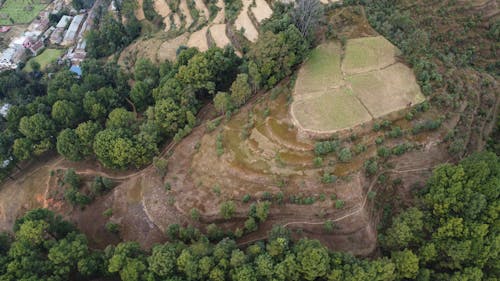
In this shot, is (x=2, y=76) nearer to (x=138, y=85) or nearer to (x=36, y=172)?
(x=36, y=172)

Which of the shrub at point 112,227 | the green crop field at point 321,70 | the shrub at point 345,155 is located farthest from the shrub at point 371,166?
the shrub at point 112,227

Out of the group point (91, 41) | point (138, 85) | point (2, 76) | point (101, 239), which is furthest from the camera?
point (91, 41)

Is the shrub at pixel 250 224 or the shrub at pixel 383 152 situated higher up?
the shrub at pixel 383 152

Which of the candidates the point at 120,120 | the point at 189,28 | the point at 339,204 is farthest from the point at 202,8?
the point at 339,204

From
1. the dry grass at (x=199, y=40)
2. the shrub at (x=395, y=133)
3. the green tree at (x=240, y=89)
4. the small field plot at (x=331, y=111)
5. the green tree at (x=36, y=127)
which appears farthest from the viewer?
the dry grass at (x=199, y=40)

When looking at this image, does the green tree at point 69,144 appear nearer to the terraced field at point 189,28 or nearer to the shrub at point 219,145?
the shrub at point 219,145

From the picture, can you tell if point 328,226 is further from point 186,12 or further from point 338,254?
point 186,12

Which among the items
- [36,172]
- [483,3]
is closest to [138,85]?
[36,172]
